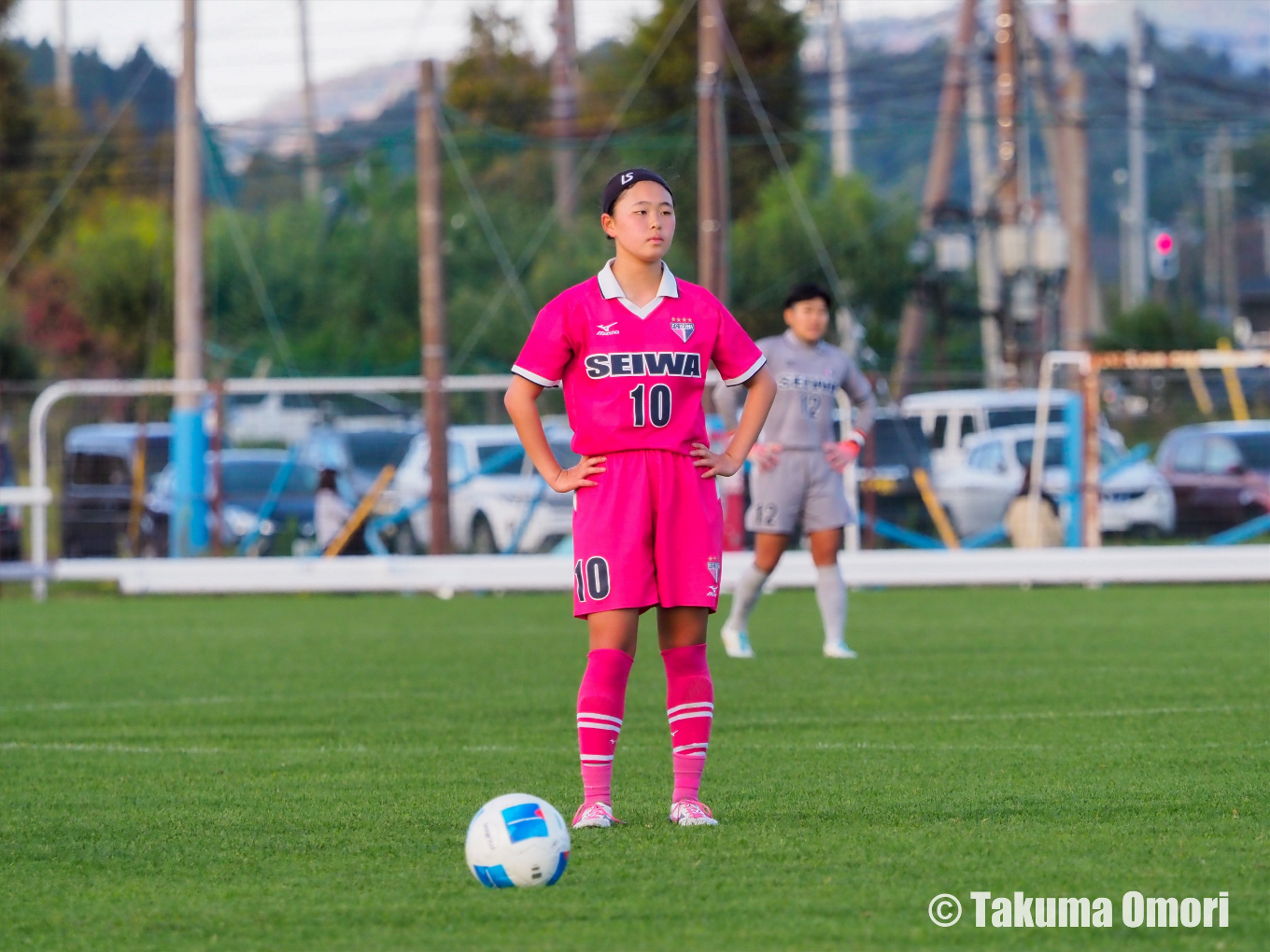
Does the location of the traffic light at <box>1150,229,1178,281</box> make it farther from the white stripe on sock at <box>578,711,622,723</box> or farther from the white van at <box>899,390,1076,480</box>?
the white stripe on sock at <box>578,711,622,723</box>

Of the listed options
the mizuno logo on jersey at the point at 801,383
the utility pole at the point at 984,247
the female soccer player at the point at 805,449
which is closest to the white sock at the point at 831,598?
the female soccer player at the point at 805,449

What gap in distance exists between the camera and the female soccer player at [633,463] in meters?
5.61

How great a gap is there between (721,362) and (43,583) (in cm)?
1518

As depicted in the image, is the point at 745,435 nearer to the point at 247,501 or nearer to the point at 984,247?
the point at 247,501

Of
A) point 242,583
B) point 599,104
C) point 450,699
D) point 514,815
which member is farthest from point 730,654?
point 599,104

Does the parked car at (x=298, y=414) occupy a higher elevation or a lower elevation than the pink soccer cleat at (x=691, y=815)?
higher

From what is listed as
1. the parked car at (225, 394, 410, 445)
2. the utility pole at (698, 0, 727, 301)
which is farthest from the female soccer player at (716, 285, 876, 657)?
the utility pole at (698, 0, 727, 301)

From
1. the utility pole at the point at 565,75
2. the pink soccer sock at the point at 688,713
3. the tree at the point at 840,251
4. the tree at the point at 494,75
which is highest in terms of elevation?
the tree at the point at 494,75

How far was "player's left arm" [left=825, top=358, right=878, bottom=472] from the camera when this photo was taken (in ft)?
36.4

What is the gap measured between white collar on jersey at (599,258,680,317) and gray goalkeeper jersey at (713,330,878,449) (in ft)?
18.1

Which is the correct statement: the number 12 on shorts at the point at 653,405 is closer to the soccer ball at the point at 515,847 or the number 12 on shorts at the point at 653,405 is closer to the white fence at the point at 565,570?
the soccer ball at the point at 515,847

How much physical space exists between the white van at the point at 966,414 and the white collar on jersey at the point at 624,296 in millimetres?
17658

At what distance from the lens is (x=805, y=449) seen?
37.4 ft

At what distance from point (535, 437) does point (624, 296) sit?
19.4 inches
